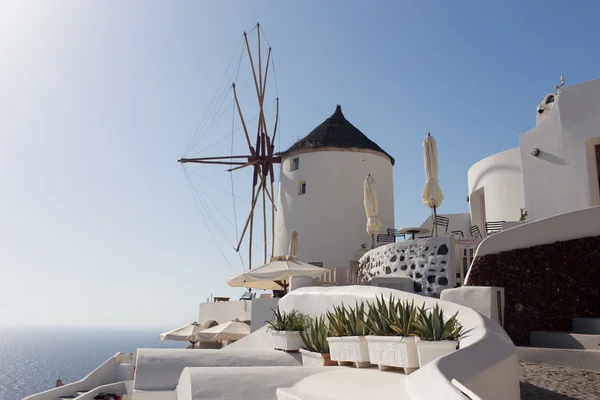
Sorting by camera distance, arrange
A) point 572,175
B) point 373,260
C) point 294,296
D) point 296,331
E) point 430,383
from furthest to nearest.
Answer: point 373,260 → point 572,175 → point 294,296 → point 296,331 → point 430,383

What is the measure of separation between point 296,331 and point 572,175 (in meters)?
7.99

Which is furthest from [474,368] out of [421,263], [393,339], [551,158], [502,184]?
[502,184]

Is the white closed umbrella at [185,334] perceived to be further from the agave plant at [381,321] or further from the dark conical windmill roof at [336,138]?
the agave plant at [381,321]

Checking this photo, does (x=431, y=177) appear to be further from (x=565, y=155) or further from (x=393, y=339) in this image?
(x=393, y=339)

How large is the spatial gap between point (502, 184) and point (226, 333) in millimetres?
9096

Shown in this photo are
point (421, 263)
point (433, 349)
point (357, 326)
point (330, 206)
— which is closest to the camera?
point (433, 349)

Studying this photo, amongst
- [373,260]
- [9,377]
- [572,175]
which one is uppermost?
[572,175]

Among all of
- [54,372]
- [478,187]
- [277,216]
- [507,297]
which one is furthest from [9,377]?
[507,297]

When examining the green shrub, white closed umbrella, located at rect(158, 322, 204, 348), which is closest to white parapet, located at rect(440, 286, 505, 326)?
the green shrub

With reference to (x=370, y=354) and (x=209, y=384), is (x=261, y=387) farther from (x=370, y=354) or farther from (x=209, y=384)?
(x=370, y=354)

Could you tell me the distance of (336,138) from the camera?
82.7 ft

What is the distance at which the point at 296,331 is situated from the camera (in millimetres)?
8625

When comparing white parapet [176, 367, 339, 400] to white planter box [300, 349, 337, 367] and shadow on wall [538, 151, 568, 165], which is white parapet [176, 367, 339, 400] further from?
shadow on wall [538, 151, 568, 165]

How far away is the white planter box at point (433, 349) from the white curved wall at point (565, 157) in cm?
901
